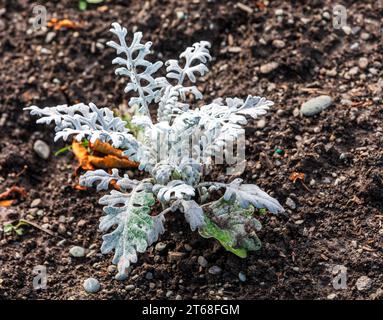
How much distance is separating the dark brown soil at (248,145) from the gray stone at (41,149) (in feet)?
0.12

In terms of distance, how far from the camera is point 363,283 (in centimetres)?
359

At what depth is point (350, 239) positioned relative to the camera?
12.4ft

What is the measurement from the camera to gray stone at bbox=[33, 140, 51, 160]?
4.50 meters

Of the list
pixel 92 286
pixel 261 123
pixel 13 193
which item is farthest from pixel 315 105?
pixel 13 193

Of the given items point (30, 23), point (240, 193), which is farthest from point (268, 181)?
point (30, 23)

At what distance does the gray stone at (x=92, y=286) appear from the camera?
3723 millimetres

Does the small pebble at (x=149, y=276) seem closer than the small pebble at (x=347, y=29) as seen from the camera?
Yes

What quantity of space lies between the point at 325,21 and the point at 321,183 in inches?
54.1

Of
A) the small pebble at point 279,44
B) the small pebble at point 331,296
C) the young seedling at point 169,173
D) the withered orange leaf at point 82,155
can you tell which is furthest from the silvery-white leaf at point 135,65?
the small pebble at point 331,296

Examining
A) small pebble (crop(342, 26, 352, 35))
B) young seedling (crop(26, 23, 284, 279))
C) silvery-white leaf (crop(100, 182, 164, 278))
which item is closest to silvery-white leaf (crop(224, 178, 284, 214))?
young seedling (crop(26, 23, 284, 279))

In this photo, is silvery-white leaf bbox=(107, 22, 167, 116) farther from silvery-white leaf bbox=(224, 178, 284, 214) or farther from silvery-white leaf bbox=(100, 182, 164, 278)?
silvery-white leaf bbox=(224, 178, 284, 214)

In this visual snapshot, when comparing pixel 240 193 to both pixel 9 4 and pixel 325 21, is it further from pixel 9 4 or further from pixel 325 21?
pixel 9 4

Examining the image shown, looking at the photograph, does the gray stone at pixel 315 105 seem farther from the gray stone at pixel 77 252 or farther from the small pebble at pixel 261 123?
the gray stone at pixel 77 252

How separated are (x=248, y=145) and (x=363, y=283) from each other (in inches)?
42.1
